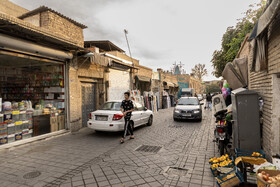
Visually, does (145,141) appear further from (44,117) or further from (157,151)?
(44,117)

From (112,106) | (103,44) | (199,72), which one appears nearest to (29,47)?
(112,106)

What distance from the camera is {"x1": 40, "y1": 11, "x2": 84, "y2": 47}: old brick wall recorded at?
778 cm

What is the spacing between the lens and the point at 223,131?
196 inches

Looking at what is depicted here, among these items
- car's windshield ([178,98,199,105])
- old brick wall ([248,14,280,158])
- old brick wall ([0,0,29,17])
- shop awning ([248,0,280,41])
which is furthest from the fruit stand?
old brick wall ([0,0,29,17])

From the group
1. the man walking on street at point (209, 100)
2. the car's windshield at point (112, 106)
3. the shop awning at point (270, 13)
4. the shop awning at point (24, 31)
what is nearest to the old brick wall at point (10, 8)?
the shop awning at point (24, 31)

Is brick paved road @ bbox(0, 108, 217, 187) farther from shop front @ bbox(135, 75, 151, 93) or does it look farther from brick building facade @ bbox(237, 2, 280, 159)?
shop front @ bbox(135, 75, 151, 93)

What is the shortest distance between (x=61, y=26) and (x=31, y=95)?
369cm

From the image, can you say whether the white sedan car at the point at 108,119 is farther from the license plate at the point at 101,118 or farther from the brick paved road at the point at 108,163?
the brick paved road at the point at 108,163

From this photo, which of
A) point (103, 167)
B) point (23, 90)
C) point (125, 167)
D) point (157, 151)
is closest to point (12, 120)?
point (23, 90)

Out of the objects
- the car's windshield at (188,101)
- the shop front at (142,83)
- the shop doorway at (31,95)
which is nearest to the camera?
the shop doorway at (31,95)

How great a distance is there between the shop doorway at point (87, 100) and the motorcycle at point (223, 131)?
23.7 ft

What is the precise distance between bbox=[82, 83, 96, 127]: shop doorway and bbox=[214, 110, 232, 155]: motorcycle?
7.22 metres

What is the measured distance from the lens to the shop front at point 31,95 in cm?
652

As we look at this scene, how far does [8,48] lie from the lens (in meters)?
5.79
